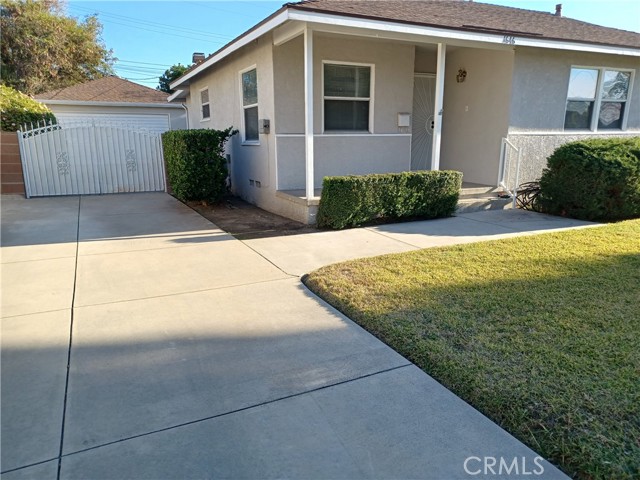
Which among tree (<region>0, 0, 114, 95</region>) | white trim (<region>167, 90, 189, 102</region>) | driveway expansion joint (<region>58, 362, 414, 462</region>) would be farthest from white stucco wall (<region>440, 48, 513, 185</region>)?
tree (<region>0, 0, 114, 95</region>)

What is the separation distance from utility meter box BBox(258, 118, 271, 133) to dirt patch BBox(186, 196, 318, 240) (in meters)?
1.65

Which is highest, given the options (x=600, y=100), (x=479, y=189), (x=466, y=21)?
(x=466, y=21)

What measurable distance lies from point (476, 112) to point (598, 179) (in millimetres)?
3173

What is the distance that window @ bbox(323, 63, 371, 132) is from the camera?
852 cm

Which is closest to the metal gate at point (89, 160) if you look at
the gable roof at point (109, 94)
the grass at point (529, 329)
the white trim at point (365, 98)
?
the white trim at point (365, 98)

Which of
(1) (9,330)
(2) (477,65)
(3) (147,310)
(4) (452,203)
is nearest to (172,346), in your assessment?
(3) (147,310)

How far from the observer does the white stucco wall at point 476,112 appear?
914 cm

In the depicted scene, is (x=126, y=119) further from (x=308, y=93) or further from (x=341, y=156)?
(x=308, y=93)

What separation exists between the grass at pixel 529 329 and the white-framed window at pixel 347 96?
4061 mm

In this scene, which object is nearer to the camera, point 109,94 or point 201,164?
point 201,164

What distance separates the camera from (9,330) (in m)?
3.55

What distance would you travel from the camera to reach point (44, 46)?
88.0 feet

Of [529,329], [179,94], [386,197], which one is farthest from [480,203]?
[179,94]

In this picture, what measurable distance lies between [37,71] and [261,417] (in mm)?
32222
